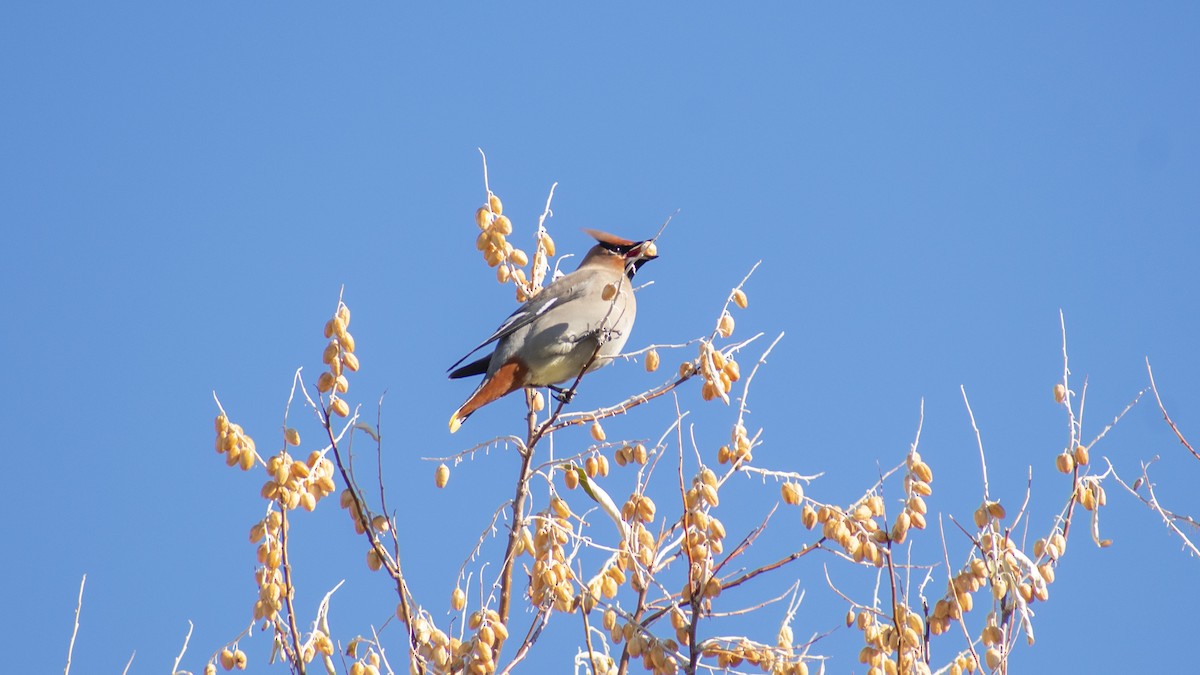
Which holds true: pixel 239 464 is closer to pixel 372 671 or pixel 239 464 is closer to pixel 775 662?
pixel 372 671

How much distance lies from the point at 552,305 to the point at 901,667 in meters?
2.25

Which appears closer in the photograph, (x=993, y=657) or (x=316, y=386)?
(x=993, y=657)

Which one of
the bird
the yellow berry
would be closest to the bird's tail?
the bird

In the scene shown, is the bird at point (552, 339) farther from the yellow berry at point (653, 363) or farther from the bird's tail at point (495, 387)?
the yellow berry at point (653, 363)

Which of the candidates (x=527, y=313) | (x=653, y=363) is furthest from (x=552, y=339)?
(x=653, y=363)

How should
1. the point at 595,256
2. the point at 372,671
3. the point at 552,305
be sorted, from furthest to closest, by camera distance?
1. the point at 595,256
2. the point at 552,305
3. the point at 372,671

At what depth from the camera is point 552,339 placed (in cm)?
468

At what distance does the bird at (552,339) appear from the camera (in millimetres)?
4574

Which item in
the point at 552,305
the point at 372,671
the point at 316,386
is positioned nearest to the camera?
the point at 372,671

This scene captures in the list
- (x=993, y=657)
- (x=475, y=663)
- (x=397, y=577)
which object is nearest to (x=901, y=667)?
(x=993, y=657)

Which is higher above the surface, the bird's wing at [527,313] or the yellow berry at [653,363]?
the bird's wing at [527,313]

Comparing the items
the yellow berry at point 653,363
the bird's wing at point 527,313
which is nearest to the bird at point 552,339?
the bird's wing at point 527,313

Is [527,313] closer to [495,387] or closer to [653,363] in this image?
[495,387]

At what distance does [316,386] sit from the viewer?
298 cm
